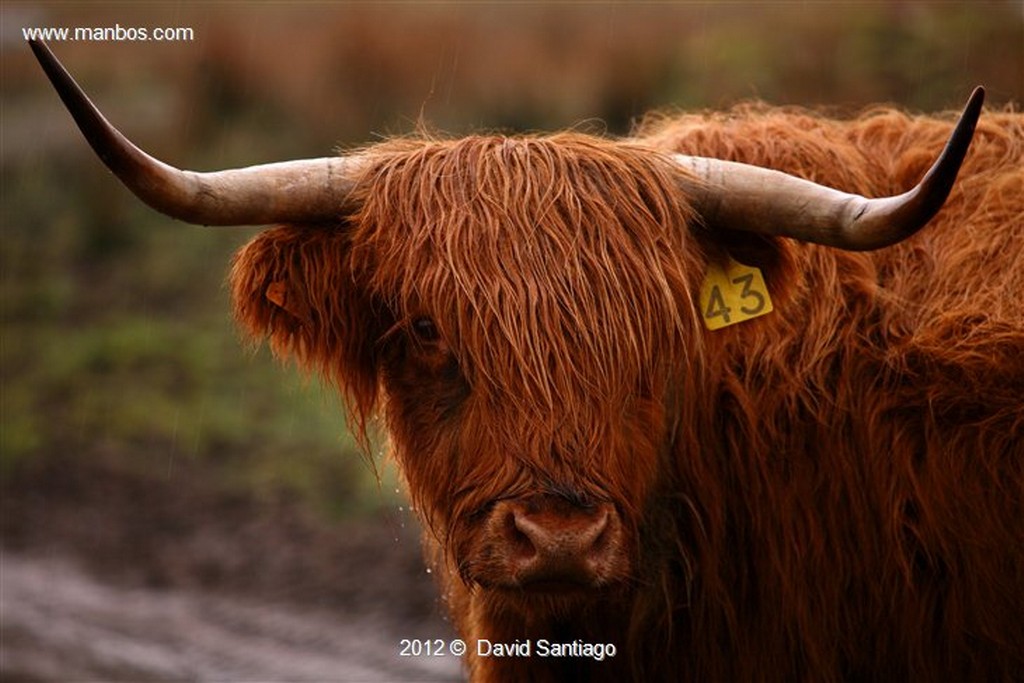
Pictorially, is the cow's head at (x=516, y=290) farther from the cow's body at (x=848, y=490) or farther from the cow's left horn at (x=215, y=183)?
the cow's body at (x=848, y=490)

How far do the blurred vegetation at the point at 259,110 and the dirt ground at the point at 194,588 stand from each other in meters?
0.37

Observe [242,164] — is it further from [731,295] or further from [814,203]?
[814,203]

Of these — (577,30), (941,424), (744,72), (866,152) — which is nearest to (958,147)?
(941,424)

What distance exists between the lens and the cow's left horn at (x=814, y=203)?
3.33m

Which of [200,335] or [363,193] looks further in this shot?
[200,335]

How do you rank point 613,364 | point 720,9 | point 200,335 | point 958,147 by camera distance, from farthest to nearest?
point 720,9
point 200,335
point 613,364
point 958,147

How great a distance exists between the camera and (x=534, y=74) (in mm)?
13531

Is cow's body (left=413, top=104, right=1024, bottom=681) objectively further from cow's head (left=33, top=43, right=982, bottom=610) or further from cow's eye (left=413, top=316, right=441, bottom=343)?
cow's eye (left=413, top=316, right=441, bottom=343)

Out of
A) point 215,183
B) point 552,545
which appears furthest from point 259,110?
point 552,545

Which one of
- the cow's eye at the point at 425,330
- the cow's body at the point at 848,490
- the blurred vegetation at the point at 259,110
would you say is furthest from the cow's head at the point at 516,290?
the blurred vegetation at the point at 259,110

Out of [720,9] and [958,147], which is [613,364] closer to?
[958,147]

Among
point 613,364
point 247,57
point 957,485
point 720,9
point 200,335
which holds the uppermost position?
point 247,57

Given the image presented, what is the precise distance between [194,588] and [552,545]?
5.00 meters

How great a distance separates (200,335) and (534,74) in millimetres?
4443
